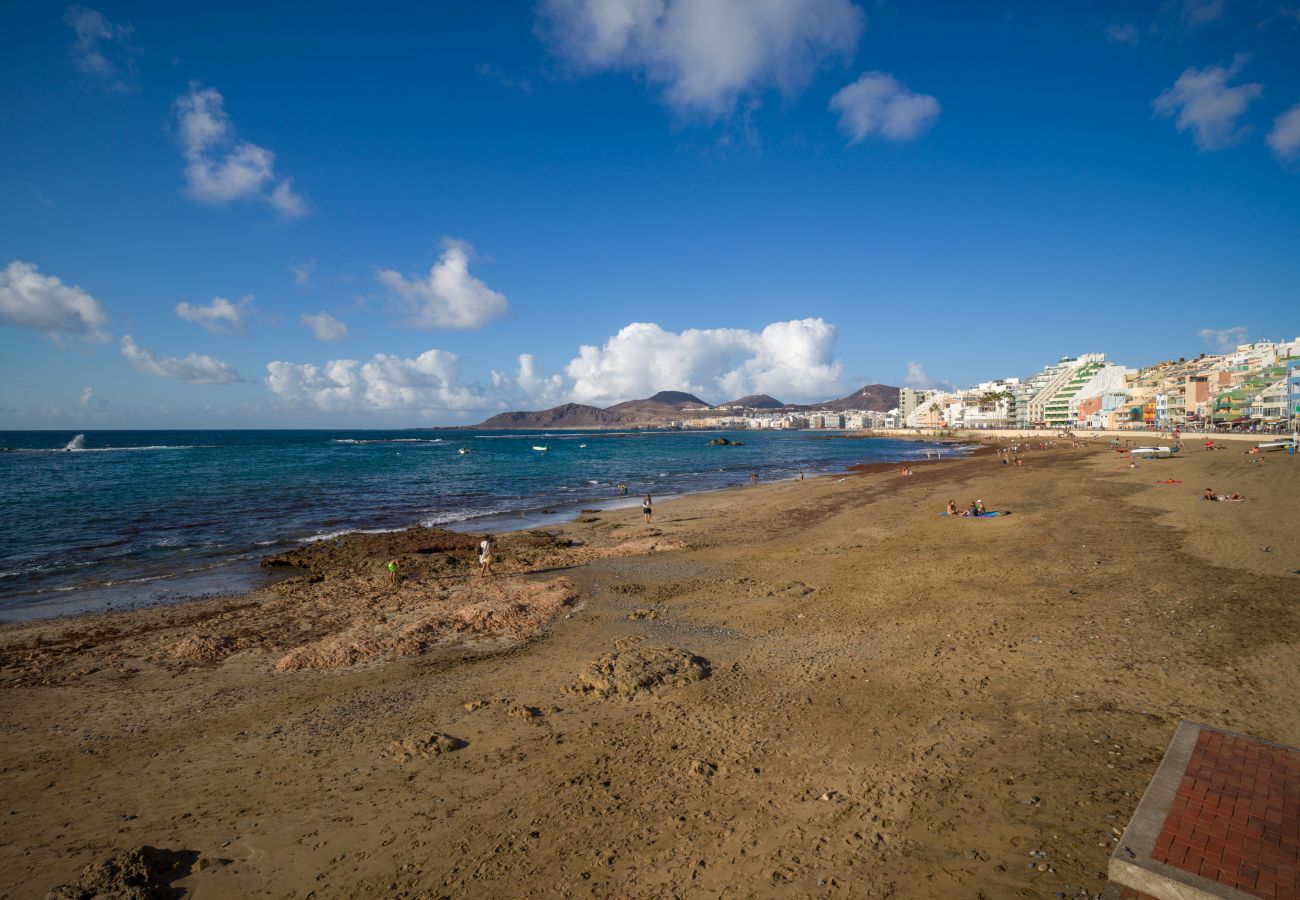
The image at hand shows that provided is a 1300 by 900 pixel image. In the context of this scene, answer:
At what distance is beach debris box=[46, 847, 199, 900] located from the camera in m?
5.43

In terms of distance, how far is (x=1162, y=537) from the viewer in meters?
19.0

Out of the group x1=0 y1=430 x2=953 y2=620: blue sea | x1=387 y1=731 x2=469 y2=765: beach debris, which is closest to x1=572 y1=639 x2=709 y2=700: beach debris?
x1=387 y1=731 x2=469 y2=765: beach debris

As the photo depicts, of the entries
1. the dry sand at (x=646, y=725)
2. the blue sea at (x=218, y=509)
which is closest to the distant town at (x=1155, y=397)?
the blue sea at (x=218, y=509)

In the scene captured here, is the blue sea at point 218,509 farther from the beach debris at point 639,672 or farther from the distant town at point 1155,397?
the distant town at point 1155,397

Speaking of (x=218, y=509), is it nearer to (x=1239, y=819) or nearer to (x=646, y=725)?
(x=646, y=725)

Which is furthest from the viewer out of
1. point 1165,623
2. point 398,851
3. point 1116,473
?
point 1116,473

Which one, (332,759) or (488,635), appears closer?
(332,759)

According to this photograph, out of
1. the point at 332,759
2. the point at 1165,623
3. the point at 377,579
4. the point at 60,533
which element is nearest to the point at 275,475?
the point at 60,533

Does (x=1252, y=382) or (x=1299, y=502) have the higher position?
(x=1252, y=382)

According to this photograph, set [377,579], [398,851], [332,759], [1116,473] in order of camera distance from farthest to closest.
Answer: [1116,473] < [377,579] < [332,759] < [398,851]

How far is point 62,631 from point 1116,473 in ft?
182

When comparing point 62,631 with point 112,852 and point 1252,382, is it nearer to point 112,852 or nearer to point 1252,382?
point 112,852

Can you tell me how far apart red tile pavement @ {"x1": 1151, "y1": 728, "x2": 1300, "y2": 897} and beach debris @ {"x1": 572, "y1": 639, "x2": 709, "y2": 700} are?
626cm

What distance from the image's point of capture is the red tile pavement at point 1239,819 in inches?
180
